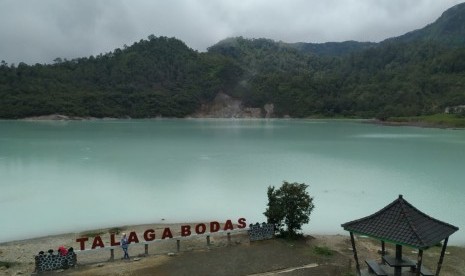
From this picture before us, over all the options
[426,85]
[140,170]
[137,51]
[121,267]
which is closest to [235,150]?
[140,170]

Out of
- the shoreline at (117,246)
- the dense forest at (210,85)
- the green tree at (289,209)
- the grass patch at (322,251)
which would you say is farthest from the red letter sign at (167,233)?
the dense forest at (210,85)

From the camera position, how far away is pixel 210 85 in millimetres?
168625

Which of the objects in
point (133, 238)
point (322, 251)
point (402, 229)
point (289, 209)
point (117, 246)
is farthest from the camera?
point (289, 209)

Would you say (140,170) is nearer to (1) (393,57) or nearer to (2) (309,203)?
(2) (309,203)

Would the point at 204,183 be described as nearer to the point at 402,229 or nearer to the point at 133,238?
the point at 133,238

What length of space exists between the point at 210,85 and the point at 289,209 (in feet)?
506

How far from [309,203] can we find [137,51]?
184 m

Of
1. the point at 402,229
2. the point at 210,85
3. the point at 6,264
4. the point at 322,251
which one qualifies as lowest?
the point at 322,251

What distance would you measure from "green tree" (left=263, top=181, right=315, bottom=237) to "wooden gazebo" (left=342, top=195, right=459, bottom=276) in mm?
5293

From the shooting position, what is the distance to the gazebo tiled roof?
1007 cm

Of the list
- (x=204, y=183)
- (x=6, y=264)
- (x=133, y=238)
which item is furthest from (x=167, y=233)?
(x=204, y=183)

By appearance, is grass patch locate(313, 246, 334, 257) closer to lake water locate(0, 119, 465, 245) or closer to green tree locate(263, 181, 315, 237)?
green tree locate(263, 181, 315, 237)

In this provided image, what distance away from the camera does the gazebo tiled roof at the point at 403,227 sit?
33.0ft

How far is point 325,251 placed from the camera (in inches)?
595
